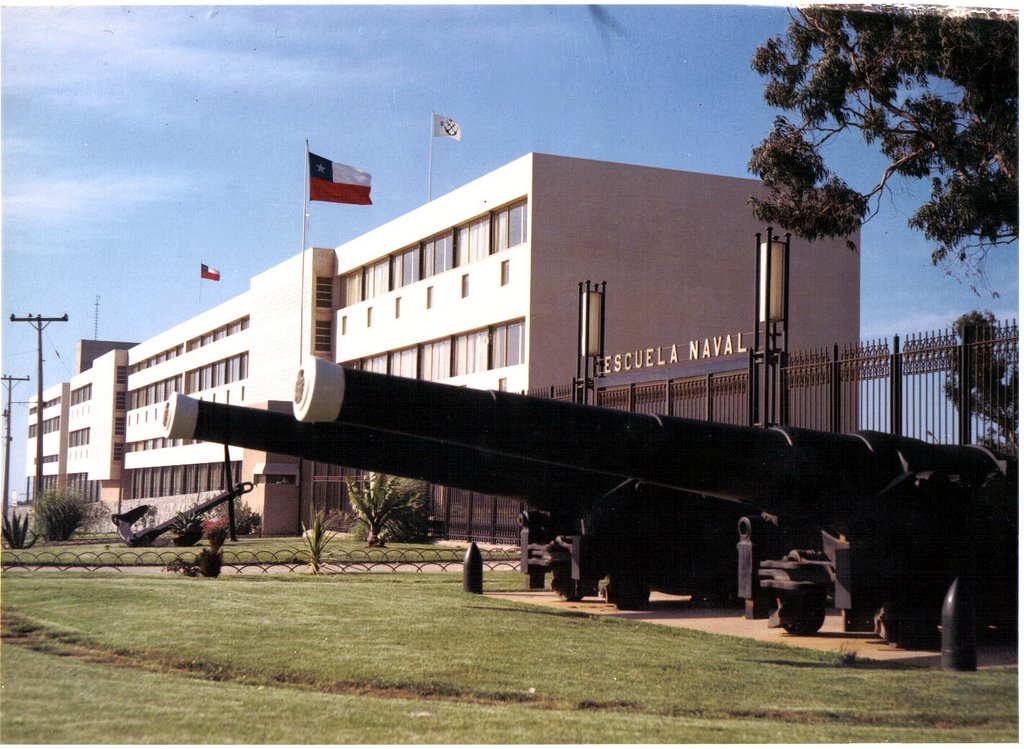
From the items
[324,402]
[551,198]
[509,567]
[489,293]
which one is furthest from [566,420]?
[489,293]

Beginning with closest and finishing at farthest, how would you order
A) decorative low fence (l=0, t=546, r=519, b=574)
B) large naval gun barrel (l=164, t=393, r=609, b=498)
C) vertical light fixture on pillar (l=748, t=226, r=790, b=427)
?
large naval gun barrel (l=164, t=393, r=609, b=498)
vertical light fixture on pillar (l=748, t=226, r=790, b=427)
decorative low fence (l=0, t=546, r=519, b=574)

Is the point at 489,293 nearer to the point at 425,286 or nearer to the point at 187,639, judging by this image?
the point at 425,286

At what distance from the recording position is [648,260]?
27.9 m

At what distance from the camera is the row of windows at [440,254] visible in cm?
2931

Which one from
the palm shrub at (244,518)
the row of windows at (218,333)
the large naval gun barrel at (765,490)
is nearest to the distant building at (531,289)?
the palm shrub at (244,518)

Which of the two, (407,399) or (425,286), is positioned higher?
(425,286)

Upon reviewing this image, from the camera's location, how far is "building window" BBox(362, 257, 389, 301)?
36.3m

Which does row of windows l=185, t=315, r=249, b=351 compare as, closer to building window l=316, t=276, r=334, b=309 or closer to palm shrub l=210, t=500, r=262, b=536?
building window l=316, t=276, r=334, b=309

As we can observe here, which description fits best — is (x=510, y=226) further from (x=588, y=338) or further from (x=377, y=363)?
(x=588, y=338)

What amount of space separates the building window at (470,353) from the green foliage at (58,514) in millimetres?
10305

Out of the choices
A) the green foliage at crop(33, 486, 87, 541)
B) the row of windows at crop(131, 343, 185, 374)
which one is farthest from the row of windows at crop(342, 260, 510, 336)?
the row of windows at crop(131, 343, 185, 374)

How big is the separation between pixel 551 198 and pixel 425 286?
23.5 feet

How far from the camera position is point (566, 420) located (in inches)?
325

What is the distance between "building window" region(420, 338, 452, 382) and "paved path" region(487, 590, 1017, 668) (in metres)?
17.5
